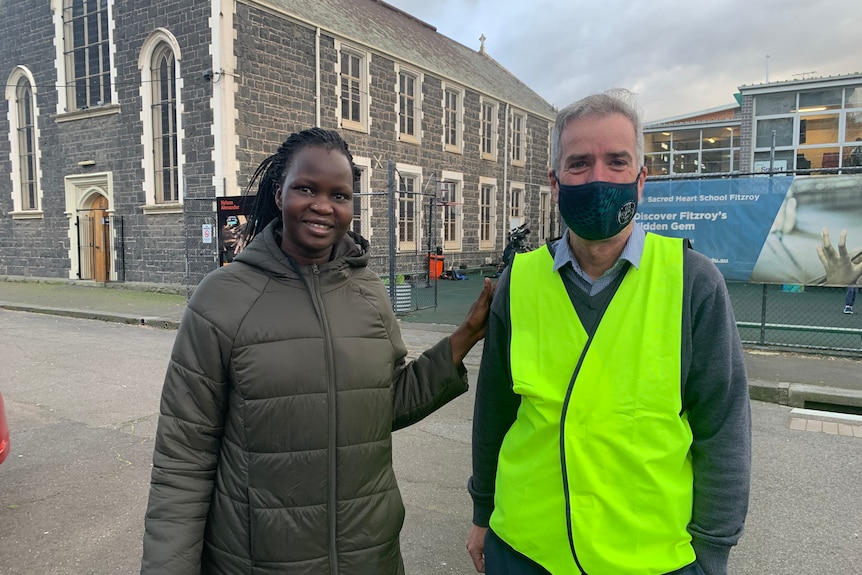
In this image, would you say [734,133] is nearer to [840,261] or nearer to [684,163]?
[684,163]

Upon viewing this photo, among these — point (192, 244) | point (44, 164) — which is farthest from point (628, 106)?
point (44, 164)

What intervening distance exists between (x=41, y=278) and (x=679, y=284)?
72.1ft

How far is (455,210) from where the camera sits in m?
23.2

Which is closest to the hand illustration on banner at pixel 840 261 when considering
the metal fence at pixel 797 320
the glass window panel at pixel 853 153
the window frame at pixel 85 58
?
the metal fence at pixel 797 320

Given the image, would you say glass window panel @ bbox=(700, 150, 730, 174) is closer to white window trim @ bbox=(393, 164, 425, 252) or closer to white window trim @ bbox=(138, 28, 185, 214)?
white window trim @ bbox=(393, 164, 425, 252)

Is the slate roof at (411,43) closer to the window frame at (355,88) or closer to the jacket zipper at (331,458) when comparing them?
the window frame at (355,88)

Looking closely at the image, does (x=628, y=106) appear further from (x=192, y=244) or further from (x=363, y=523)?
(x=192, y=244)

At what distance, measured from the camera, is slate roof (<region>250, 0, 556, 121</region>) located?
17266 millimetres

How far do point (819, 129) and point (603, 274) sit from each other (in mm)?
21524

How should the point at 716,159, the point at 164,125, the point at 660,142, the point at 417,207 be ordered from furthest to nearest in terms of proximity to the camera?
the point at 660,142 → the point at 716,159 → the point at 417,207 → the point at 164,125

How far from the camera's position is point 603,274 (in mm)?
1718

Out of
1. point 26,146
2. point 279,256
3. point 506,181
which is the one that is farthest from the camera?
point 506,181

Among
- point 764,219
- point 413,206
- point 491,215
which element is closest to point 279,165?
point 764,219

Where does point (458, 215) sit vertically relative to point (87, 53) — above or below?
below
